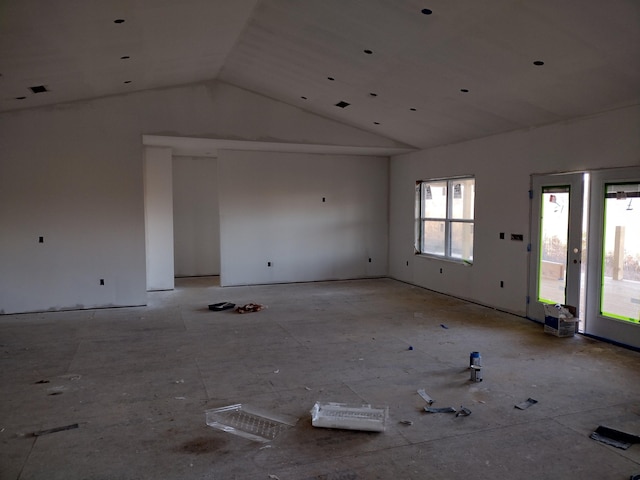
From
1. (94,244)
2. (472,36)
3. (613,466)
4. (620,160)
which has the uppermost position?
(472,36)

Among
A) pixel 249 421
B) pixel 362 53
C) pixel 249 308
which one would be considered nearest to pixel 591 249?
pixel 362 53

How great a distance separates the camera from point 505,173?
6.79 meters

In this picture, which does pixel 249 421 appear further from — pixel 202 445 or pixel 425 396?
pixel 425 396

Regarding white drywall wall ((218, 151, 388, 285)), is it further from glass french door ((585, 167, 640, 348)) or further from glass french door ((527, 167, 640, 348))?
glass french door ((585, 167, 640, 348))

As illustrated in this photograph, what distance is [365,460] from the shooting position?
2.92 m

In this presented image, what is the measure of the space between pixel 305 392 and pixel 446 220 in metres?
5.23

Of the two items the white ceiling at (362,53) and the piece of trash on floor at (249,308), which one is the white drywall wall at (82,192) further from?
the piece of trash on floor at (249,308)

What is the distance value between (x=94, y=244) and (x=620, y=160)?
704cm

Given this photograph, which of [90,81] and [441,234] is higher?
[90,81]

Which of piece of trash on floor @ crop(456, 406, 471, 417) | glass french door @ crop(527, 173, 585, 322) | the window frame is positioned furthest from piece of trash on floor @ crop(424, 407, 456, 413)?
the window frame

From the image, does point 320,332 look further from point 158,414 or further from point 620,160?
point 620,160

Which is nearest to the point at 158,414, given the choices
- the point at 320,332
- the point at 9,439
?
the point at 9,439

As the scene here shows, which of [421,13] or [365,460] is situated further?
[421,13]

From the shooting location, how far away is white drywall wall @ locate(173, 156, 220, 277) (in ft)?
33.5
